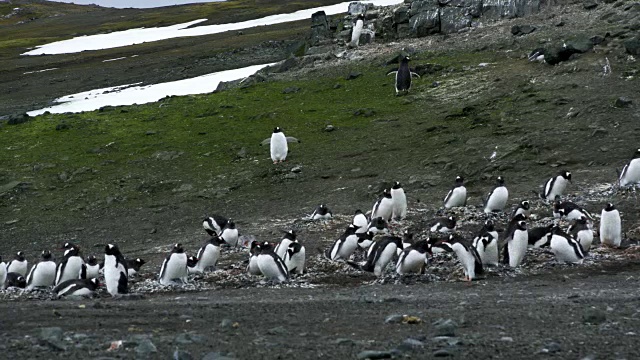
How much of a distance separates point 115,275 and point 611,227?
6929 mm

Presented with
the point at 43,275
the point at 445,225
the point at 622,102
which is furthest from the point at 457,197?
the point at 43,275

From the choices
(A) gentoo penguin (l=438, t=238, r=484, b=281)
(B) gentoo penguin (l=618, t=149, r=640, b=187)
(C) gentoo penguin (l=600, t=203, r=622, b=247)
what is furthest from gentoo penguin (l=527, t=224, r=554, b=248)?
(B) gentoo penguin (l=618, t=149, r=640, b=187)

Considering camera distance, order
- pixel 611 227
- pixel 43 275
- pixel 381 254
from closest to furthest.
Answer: pixel 381 254 < pixel 611 227 < pixel 43 275

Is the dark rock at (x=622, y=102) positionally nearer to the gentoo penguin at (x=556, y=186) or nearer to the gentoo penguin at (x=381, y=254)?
the gentoo penguin at (x=556, y=186)

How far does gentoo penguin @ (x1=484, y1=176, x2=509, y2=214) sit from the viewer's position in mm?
15997

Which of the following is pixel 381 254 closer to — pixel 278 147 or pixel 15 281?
pixel 15 281

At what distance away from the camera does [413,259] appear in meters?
12.9

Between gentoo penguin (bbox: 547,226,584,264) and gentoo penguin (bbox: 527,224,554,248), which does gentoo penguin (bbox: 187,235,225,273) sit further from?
gentoo penguin (bbox: 547,226,584,264)

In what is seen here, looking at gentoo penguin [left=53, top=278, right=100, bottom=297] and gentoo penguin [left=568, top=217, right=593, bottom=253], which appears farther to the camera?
gentoo penguin [left=568, top=217, right=593, bottom=253]

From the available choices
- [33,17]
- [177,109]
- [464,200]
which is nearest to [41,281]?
[464,200]

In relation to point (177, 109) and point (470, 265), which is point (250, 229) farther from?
point (177, 109)

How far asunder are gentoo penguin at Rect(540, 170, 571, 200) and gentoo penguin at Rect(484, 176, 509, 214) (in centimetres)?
85

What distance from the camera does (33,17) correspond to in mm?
118000

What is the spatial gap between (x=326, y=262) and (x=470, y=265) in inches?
98.1
